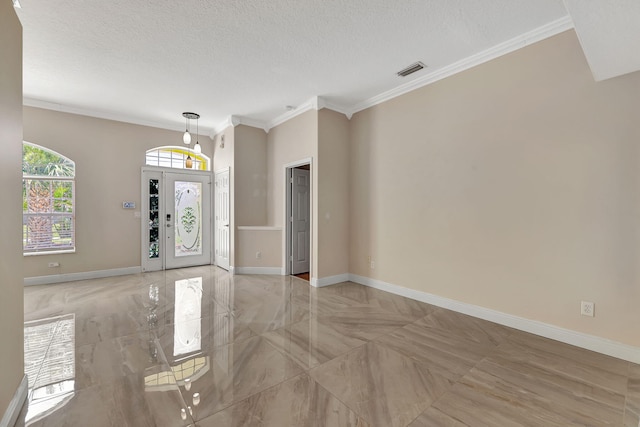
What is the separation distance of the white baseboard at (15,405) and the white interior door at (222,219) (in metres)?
3.91

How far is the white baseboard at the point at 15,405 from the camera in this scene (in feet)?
5.32

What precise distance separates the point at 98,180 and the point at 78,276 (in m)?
1.85

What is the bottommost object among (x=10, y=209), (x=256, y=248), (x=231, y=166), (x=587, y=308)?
(x=587, y=308)

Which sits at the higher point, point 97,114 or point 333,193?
point 97,114

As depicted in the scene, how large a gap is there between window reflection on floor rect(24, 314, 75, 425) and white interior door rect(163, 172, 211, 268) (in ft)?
9.11

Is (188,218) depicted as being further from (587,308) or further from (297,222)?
(587,308)

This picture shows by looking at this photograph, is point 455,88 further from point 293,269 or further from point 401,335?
point 293,269

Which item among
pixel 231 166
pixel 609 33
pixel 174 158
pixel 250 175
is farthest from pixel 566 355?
pixel 174 158

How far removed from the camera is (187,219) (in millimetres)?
6309

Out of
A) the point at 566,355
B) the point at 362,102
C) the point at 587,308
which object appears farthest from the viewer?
the point at 362,102

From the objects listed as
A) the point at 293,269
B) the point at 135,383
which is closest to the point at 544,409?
the point at 135,383

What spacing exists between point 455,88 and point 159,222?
607 centimetres

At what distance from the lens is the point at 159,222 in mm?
5980

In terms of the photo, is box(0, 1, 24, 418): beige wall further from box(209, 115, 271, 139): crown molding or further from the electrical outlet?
the electrical outlet
